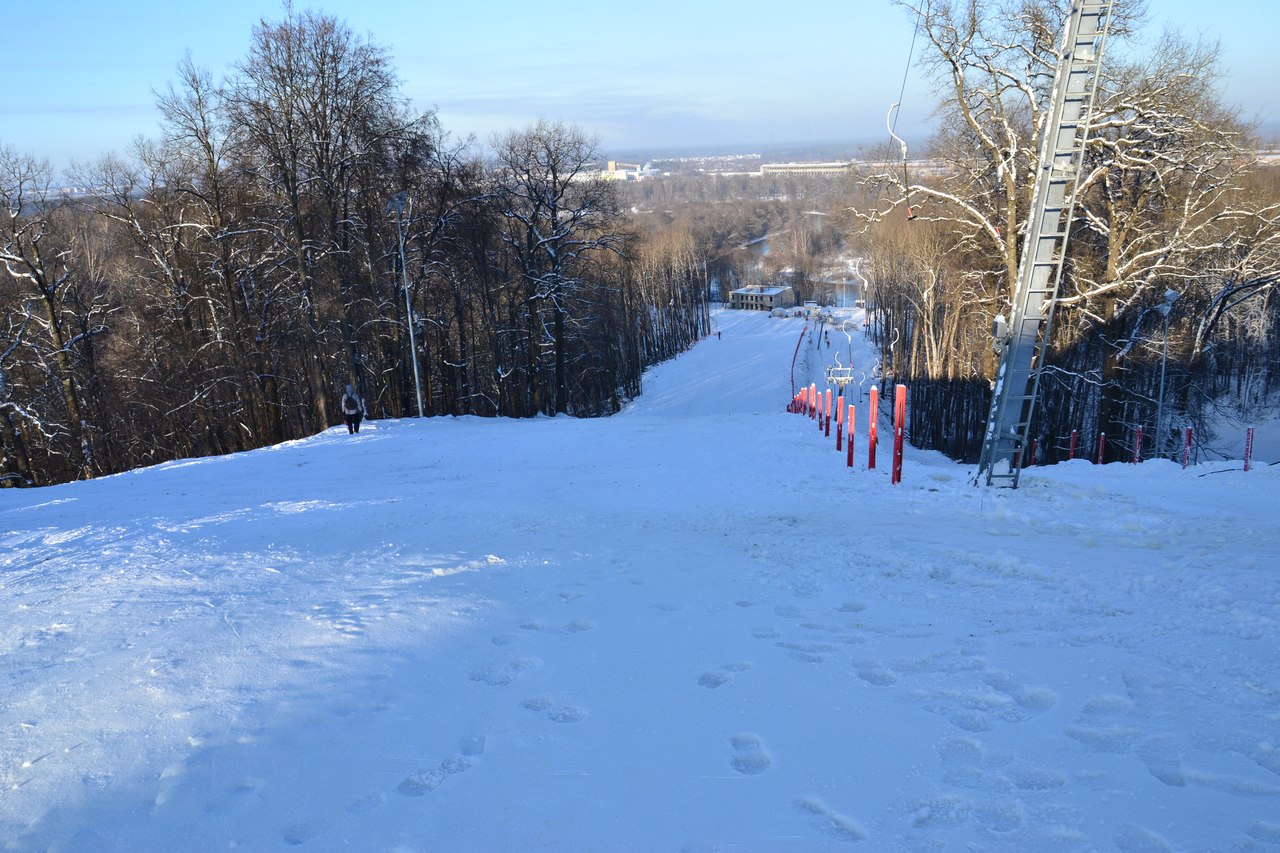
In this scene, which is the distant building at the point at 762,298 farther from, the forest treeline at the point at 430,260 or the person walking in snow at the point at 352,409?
the person walking in snow at the point at 352,409

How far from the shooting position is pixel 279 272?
81.6 ft

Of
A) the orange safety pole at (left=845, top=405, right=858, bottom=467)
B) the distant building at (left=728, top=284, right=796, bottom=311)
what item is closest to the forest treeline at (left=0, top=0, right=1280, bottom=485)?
the orange safety pole at (left=845, top=405, right=858, bottom=467)

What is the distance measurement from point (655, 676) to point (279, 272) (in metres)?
25.0

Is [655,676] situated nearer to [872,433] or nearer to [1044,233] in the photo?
[872,433]

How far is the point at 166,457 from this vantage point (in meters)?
30.2

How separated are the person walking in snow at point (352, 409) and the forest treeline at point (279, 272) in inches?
154

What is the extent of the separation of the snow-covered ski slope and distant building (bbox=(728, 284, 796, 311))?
301 feet

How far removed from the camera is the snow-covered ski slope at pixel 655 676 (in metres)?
3.21

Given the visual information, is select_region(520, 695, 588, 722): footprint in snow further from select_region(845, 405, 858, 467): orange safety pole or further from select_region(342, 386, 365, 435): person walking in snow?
select_region(342, 386, 365, 435): person walking in snow

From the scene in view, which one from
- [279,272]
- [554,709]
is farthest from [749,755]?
[279,272]

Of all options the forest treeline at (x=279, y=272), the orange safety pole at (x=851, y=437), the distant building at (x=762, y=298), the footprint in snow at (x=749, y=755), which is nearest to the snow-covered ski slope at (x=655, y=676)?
the footprint in snow at (x=749, y=755)

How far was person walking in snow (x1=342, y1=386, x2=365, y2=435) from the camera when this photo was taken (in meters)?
17.3

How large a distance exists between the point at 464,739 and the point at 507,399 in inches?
1215

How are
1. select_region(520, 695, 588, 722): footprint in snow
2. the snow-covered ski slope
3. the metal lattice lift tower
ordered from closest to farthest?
the snow-covered ski slope, select_region(520, 695, 588, 722): footprint in snow, the metal lattice lift tower
